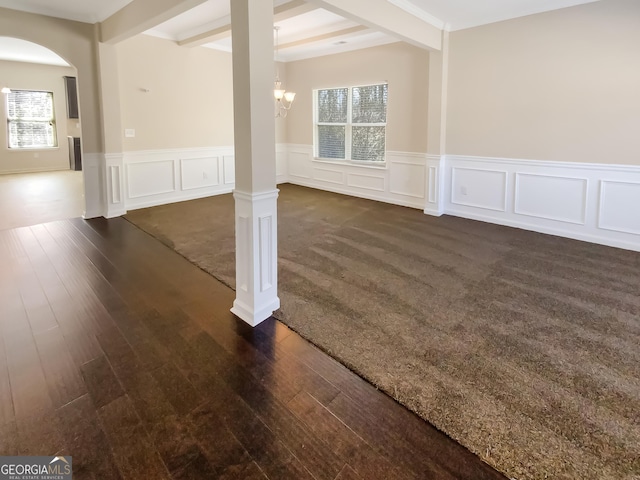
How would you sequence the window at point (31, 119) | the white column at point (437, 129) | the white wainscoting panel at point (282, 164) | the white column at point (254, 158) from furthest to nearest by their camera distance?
the window at point (31, 119)
the white wainscoting panel at point (282, 164)
the white column at point (437, 129)
the white column at point (254, 158)

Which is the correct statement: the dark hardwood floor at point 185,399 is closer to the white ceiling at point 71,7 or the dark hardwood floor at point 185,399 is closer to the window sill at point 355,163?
the white ceiling at point 71,7

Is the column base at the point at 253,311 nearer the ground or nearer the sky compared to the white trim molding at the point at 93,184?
nearer the ground

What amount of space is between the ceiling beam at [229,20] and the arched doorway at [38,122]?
4.10m

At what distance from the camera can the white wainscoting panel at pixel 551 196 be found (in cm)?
429

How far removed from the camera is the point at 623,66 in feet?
13.3

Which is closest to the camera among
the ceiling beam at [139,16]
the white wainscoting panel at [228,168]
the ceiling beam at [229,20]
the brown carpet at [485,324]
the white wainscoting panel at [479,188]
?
the brown carpet at [485,324]

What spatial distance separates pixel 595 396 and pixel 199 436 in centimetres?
196

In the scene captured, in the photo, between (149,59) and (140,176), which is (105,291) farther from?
(149,59)

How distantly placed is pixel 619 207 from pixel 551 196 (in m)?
0.69

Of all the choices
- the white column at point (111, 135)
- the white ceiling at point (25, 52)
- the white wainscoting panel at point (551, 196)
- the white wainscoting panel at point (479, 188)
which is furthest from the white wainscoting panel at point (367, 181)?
the white ceiling at point (25, 52)

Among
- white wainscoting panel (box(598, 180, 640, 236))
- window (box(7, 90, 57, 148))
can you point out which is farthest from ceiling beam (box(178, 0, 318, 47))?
window (box(7, 90, 57, 148))

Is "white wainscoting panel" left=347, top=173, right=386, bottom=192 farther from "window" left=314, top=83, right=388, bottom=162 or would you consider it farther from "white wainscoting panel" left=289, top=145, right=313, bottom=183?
"white wainscoting panel" left=289, top=145, right=313, bottom=183

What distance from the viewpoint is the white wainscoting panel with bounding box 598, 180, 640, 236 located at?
4.21 metres

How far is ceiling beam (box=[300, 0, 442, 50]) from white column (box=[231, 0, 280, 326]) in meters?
1.11
